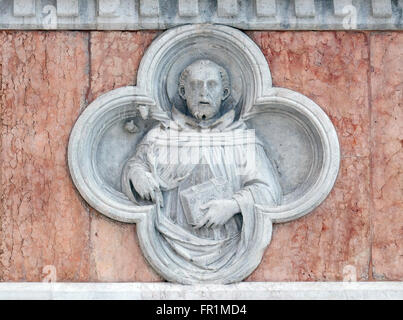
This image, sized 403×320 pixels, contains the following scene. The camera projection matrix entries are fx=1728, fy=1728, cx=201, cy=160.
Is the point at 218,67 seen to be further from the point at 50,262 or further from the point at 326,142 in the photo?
the point at 50,262

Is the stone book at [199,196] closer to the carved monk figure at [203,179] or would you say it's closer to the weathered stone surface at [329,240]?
the carved monk figure at [203,179]

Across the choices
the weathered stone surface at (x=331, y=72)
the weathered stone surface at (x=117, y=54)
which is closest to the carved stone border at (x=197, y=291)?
the weathered stone surface at (x=331, y=72)

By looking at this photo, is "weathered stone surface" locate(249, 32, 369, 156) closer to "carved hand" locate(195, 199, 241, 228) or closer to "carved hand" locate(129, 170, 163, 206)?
"carved hand" locate(195, 199, 241, 228)

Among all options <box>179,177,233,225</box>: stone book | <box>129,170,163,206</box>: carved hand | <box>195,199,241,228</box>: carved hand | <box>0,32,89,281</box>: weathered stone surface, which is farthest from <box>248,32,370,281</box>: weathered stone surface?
<box>0,32,89,281</box>: weathered stone surface

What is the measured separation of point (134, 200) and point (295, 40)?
187 centimetres

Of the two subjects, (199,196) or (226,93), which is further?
(226,93)

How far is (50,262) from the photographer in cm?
1395

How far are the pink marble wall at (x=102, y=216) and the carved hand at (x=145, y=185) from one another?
315 millimetres

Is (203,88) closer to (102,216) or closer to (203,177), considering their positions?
(203,177)

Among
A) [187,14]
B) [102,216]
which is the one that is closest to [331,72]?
[187,14]

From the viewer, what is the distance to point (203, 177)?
46.1ft

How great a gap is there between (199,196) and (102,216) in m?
0.80

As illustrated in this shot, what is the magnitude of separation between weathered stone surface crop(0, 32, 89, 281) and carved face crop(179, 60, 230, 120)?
860mm

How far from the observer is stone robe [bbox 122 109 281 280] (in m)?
13.9
